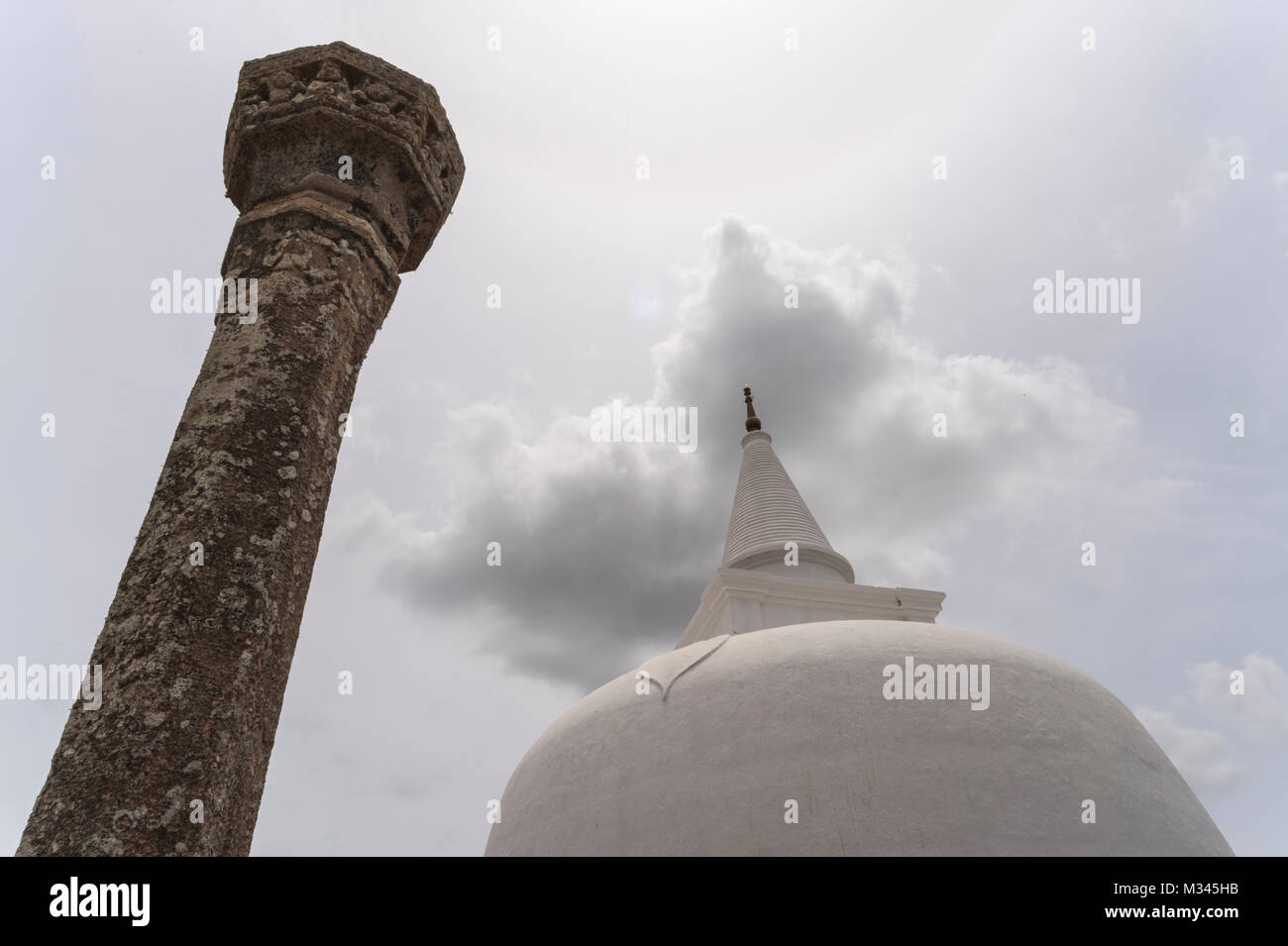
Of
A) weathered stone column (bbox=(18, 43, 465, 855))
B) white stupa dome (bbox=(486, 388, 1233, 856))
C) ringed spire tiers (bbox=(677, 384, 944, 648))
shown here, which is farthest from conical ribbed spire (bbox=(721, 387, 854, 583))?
weathered stone column (bbox=(18, 43, 465, 855))

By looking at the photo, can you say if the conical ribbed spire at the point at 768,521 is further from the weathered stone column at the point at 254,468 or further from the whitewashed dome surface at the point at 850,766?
the weathered stone column at the point at 254,468

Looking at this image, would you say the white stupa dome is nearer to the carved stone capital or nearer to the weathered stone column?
the weathered stone column

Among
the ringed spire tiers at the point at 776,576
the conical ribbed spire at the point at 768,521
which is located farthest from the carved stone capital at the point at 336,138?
the conical ribbed spire at the point at 768,521

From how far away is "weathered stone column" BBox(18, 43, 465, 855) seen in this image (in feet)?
7.95

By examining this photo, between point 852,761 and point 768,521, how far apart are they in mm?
7933

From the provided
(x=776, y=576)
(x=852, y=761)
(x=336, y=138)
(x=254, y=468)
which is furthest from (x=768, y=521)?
(x=254, y=468)

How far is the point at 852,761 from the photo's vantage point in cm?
705

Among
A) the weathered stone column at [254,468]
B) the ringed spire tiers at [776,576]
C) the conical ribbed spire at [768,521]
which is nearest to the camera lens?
the weathered stone column at [254,468]

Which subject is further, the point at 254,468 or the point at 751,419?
the point at 751,419

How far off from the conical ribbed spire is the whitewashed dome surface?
5.37 metres

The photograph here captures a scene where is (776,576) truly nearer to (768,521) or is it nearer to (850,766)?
(768,521)

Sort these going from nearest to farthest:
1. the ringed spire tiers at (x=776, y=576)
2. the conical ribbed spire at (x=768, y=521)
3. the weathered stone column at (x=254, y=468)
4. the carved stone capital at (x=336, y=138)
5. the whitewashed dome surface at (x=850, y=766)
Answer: the weathered stone column at (x=254, y=468), the carved stone capital at (x=336, y=138), the whitewashed dome surface at (x=850, y=766), the ringed spire tiers at (x=776, y=576), the conical ribbed spire at (x=768, y=521)

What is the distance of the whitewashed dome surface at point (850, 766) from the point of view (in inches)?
264

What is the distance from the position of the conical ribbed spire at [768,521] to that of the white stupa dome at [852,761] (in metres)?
5.13
